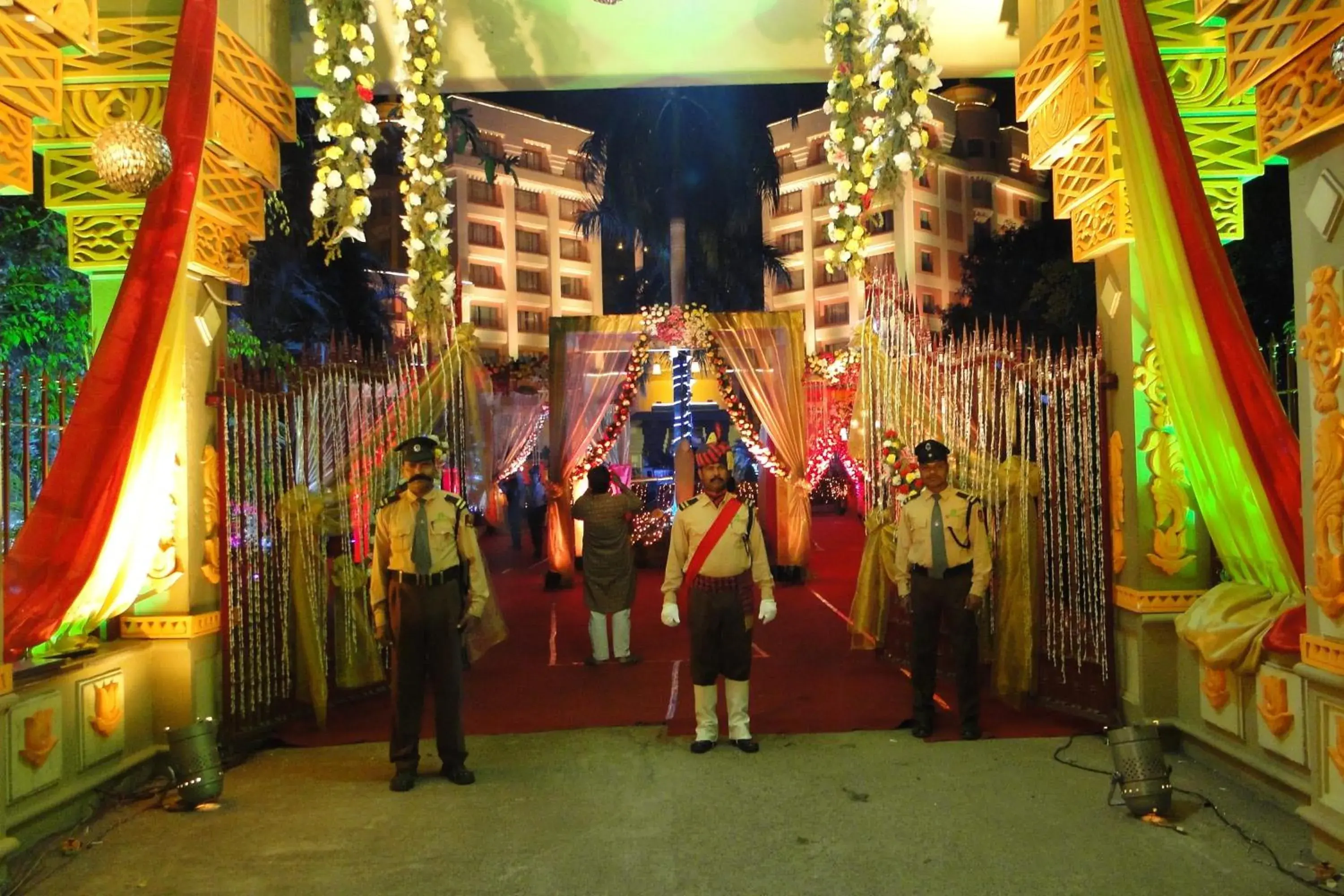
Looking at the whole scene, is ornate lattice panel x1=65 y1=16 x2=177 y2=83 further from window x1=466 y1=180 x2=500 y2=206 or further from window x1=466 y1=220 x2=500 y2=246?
window x1=466 y1=220 x2=500 y2=246

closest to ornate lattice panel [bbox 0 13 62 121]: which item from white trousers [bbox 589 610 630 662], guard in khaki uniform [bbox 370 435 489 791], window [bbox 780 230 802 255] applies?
guard in khaki uniform [bbox 370 435 489 791]

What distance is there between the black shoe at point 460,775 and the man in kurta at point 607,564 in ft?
9.84

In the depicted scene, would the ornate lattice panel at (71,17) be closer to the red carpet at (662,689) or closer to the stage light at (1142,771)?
the red carpet at (662,689)

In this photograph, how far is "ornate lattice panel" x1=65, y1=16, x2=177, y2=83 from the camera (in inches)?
208

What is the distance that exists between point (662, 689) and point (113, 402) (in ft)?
13.9

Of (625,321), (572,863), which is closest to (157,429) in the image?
(572,863)

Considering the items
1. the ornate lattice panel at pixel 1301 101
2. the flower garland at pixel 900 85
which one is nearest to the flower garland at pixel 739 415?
the flower garland at pixel 900 85

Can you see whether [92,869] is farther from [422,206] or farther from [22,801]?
[422,206]

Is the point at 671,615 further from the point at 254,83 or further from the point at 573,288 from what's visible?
the point at 573,288

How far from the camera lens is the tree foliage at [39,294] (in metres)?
6.99

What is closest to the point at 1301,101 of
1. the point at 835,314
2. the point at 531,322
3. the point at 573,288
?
the point at 531,322

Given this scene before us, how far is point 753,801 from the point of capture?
4.74 meters

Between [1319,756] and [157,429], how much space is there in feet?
18.3

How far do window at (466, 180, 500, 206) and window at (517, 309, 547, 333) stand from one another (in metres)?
5.74
